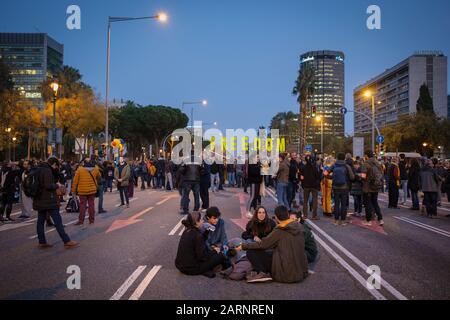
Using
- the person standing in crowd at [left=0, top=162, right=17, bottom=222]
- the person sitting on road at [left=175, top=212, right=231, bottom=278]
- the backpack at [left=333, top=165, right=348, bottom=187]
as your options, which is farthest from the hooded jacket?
the person standing in crowd at [left=0, top=162, right=17, bottom=222]

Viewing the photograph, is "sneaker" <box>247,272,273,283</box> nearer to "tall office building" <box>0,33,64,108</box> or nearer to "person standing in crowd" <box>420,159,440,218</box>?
"person standing in crowd" <box>420,159,440,218</box>

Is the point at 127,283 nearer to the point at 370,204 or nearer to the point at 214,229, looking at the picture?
the point at 214,229

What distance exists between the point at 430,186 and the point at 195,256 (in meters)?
10.1

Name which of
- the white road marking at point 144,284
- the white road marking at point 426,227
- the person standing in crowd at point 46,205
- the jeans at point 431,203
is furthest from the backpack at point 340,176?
the person standing in crowd at point 46,205

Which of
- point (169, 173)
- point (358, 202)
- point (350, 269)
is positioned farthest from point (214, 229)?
point (169, 173)

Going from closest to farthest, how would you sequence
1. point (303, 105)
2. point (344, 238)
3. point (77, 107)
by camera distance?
point (344, 238) → point (77, 107) → point (303, 105)

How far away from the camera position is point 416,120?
2296 inches

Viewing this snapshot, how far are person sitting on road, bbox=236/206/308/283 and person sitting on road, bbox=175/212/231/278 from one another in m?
0.57

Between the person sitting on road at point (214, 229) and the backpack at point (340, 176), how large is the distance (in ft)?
16.8

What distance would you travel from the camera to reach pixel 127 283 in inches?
235

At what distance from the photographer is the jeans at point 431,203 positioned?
45.1ft

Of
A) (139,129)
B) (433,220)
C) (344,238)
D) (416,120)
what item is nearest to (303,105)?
(416,120)
